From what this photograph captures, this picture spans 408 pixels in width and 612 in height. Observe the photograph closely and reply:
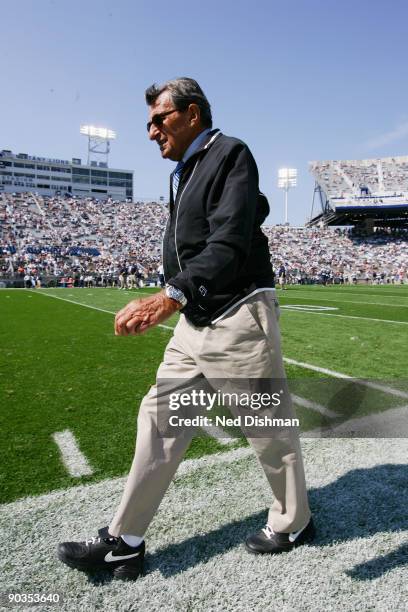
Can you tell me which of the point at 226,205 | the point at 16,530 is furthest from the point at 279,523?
the point at 226,205

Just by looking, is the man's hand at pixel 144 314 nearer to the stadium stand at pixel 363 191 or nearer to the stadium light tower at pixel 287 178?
the stadium stand at pixel 363 191

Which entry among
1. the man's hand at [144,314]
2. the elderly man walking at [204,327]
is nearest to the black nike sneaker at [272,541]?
the elderly man walking at [204,327]

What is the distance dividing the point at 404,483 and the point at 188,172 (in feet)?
7.59

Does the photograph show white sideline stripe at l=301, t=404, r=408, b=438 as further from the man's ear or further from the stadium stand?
the stadium stand

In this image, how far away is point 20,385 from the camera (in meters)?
5.41

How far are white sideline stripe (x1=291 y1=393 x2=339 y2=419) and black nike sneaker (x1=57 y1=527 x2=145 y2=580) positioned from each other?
250 centimetres

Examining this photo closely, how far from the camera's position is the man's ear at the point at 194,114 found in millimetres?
2047

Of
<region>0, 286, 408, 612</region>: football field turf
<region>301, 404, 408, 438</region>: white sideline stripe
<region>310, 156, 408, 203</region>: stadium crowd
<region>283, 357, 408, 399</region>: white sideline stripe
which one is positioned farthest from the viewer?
<region>310, 156, 408, 203</region>: stadium crowd

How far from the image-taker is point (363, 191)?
218 ft

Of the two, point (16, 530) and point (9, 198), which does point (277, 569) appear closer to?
point (16, 530)

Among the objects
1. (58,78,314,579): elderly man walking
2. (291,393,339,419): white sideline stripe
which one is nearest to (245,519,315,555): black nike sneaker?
(58,78,314,579): elderly man walking

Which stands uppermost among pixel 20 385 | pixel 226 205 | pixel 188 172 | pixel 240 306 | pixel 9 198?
pixel 9 198

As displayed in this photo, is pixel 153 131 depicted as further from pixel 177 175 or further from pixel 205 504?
pixel 205 504

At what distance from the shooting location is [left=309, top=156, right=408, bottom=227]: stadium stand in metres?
61.7
